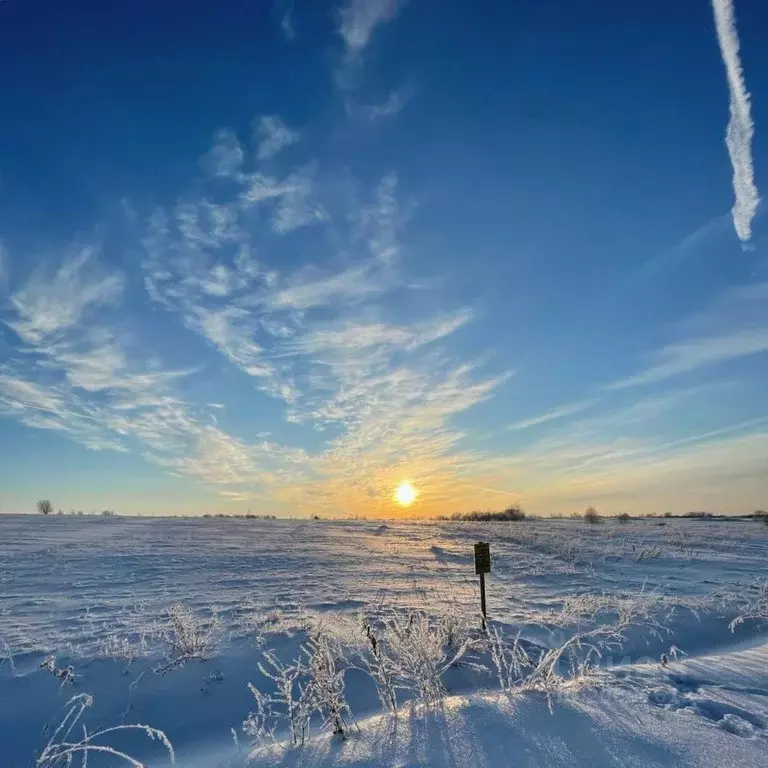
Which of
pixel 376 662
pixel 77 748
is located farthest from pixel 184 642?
pixel 77 748

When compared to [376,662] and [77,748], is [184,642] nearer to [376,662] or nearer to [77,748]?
[376,662]

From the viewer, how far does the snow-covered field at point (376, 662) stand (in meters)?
3.80

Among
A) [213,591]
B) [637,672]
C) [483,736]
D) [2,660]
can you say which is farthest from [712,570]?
[2,660]

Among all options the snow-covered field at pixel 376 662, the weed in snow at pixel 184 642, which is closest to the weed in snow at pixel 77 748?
the snow-covered field at pixel 376 662

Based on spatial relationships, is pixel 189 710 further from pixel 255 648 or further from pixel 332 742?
pixel 332 742

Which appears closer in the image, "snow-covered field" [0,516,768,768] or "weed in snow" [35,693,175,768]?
"weed in snow" [35,693,175,768]

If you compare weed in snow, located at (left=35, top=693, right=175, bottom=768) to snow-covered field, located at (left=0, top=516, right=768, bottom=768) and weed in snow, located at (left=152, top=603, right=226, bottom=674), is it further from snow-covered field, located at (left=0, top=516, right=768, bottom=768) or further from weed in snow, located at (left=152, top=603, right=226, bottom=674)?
weed in snow, located at (left=152, top=603, right=226, bottom=674)

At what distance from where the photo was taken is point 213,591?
11766 millimetres

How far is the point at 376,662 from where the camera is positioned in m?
6.08

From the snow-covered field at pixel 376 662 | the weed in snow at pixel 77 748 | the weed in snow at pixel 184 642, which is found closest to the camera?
the weed in snow at pixel 77 748

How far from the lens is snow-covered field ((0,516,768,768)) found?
150 inches

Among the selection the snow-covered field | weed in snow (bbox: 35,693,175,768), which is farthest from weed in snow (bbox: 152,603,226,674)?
weed in snow (bbox: 35,693,175,768)

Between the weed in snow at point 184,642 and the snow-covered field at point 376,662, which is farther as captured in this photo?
the weed in snow at point 184,642

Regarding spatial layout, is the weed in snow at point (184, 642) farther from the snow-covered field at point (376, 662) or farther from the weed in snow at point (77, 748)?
the weed in snow at point (77, 748)
